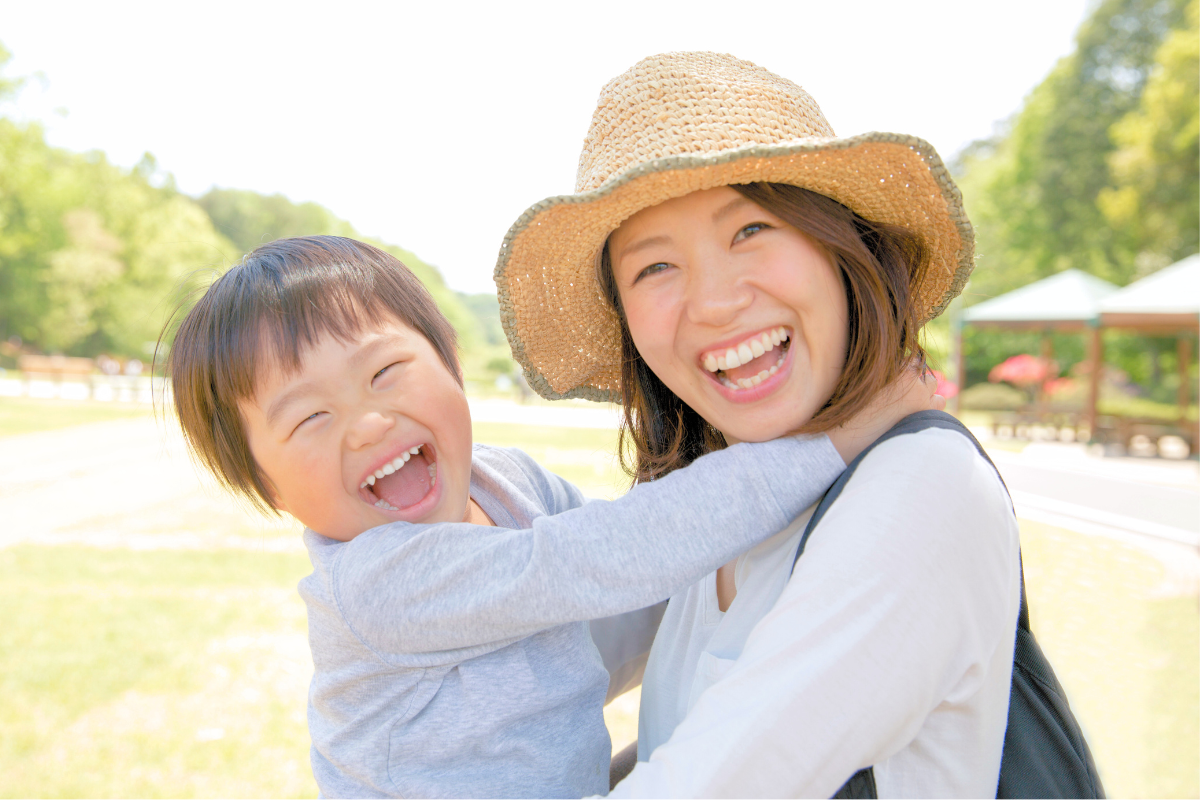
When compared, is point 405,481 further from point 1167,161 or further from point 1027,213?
point 1027,213

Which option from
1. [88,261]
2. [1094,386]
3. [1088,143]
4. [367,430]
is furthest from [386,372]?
[88,261]

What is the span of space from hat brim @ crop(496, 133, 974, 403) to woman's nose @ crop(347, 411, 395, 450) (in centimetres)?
42

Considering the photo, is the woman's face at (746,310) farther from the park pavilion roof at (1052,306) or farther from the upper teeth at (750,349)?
the park pavilion roof at (1052,306)

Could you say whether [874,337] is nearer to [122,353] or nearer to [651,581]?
[651,581]

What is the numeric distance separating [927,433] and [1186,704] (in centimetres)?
458

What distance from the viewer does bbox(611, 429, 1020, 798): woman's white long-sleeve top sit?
996 millimetres

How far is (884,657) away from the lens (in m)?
1.00

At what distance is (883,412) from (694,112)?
0.61 metres

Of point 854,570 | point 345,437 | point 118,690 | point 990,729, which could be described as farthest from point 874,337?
point 118,690

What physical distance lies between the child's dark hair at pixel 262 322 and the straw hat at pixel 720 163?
0.30 meters

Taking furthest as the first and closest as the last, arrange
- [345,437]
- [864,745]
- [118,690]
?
[118,690]
[345,437]
[864,745]

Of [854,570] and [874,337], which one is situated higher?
[874,337]

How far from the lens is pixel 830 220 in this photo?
57.1 inches

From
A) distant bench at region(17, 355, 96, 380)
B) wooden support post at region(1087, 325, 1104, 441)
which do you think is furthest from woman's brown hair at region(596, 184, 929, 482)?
distant bench at region(17, 355, 96, 380)
